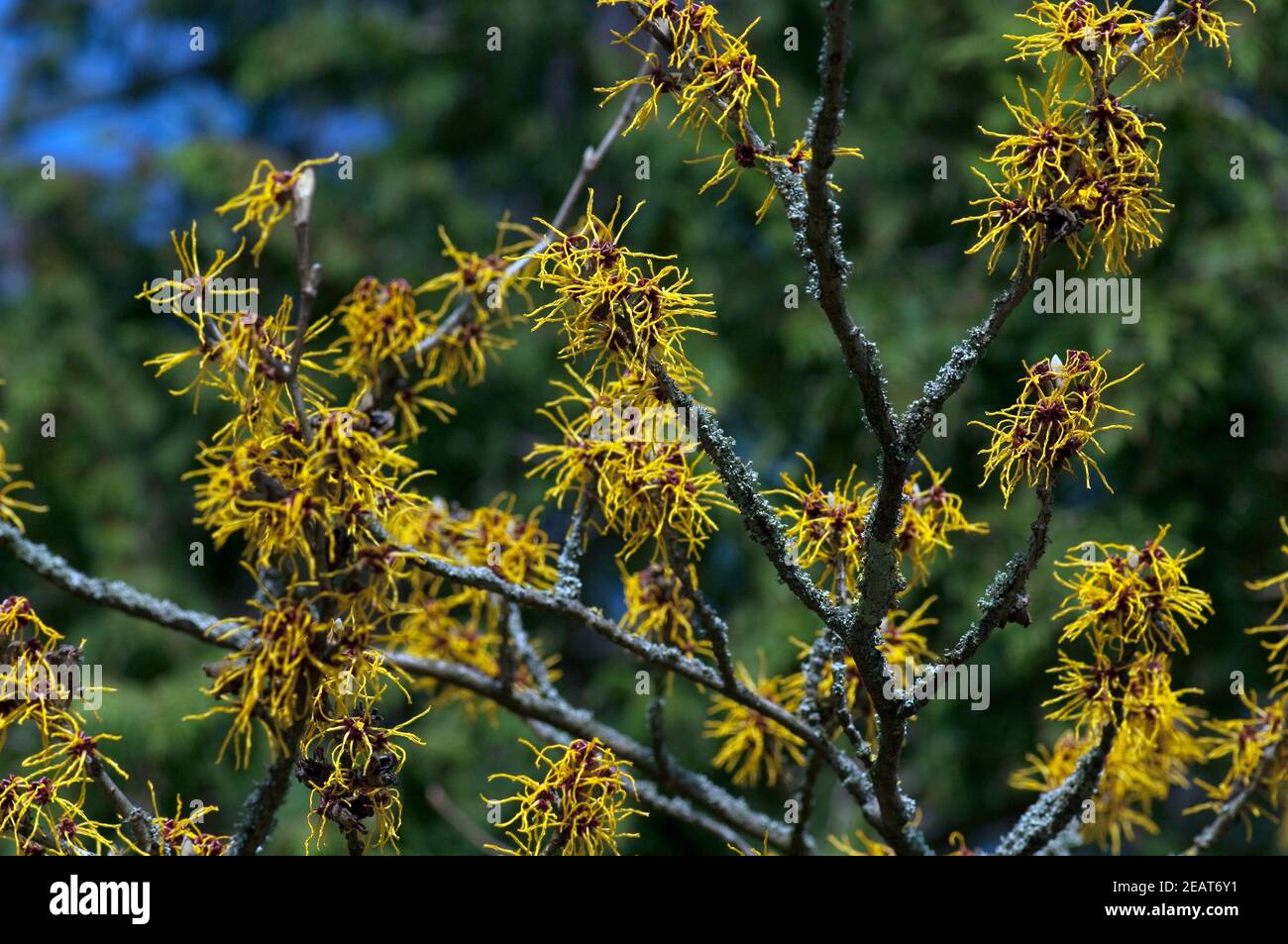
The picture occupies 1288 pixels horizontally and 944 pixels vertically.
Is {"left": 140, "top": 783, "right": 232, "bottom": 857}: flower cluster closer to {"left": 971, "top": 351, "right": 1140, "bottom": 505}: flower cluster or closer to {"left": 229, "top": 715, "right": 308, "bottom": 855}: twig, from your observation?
{"left": 229, "top": 715, "right": 308, "bottom": 855}: twig

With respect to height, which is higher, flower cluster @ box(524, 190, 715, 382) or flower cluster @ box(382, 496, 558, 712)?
flower cluster @ box(524, 190, 715, 382)

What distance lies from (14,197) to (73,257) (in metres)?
0.27

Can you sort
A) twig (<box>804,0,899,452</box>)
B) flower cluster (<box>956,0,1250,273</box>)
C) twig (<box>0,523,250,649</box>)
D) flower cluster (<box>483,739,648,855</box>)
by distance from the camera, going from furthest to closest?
twig (<box>0,523,250,649</box>), flower cluster (<box>483,739,648,855</box>), flower cluster (<box>956,0,1250,273</box>), twig (<box>804,0,899,452</box>)

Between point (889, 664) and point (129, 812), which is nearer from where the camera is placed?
point (129, 812)

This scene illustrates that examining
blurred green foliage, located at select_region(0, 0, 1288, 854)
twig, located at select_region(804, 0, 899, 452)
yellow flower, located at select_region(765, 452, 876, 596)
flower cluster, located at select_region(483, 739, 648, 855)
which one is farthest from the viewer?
blurred green foliage, located at select_region(0, 0, 1288, 854)

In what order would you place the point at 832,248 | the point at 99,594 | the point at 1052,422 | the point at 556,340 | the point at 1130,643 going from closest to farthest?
the point at 832,248
the point at 1052,422
the point at 1130,643
the point at 99,594
the point at 556,340

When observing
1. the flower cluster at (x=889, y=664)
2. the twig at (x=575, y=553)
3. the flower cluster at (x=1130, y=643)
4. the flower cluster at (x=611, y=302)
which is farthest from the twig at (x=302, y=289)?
the flower cluster at (x=1130, y=643)

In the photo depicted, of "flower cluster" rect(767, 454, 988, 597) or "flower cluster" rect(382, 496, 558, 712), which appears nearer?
"flower cluster" rect(767, 454, 988, 597)

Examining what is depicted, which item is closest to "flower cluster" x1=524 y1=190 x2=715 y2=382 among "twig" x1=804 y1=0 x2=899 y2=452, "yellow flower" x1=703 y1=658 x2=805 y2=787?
"twig" x1=804 y1=0 x2=899 y2=452

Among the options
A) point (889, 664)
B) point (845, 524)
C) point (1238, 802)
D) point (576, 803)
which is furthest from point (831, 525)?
point (1238, 802)

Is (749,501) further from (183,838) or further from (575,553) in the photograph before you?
(183,838)

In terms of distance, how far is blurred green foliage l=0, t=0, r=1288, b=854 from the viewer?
3660 mm

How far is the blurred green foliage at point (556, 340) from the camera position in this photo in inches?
144

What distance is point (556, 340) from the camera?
4.59 metres
